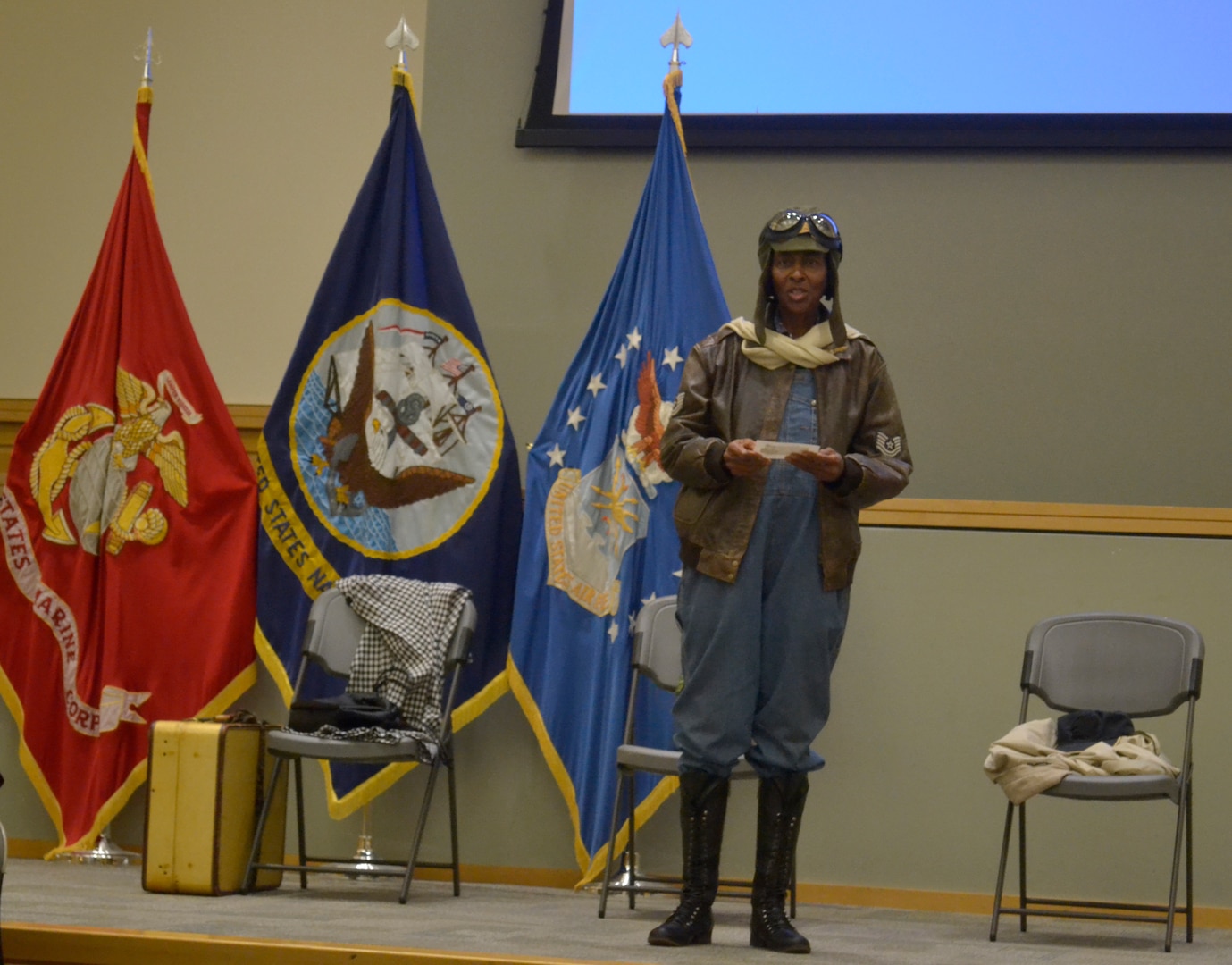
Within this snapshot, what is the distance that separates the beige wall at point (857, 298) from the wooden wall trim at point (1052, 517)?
0.04 m

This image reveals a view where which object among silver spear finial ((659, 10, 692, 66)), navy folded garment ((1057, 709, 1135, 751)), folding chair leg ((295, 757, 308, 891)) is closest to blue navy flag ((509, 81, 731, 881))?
silver spear finial ((659, 10, 692, 66))

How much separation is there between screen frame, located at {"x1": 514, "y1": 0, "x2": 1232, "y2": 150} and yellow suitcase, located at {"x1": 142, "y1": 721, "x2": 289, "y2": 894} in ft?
8.52

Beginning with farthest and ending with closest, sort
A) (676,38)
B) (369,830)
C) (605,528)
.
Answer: (676,38) < (369,830) < (605,528)

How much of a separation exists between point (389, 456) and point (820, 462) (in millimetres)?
1993

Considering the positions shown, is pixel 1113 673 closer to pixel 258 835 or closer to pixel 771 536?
pixel 771 536

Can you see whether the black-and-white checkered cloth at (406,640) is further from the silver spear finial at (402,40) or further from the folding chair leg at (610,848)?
the silver spear finial at (402,40)

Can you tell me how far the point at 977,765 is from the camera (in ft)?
13.3

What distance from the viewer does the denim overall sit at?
2.72 m

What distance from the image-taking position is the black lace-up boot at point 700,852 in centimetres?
278

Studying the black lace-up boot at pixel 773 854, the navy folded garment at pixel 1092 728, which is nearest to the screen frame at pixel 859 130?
the navy folded garment at pixel 1092 728

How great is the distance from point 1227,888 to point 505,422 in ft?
7.75

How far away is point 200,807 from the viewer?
3.64 meters

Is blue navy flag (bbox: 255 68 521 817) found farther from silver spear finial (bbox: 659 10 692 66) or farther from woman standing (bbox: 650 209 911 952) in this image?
woman standing (bbox: 650 209 911 952)

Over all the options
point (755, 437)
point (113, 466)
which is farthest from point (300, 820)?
point (755, 437)
